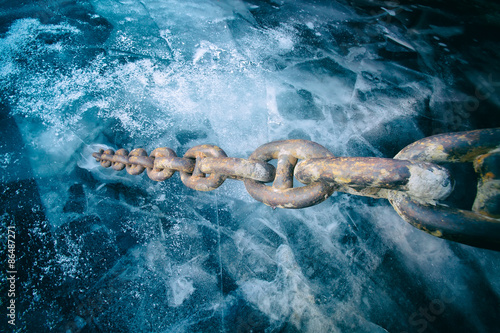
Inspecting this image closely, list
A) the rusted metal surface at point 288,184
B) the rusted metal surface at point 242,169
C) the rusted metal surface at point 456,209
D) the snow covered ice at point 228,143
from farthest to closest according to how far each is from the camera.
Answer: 1. the snow covered ice at point 228,143
2. the rusted metal surface at point 242,169
3. the rusted metal surface at point 288,184
4. the rusted metal surface at point 456,209

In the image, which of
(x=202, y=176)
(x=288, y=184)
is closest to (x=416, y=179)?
(x=288, y=184)

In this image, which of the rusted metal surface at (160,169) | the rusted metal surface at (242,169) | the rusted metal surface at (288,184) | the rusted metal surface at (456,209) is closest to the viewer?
the rusted metal surface at (456,209)

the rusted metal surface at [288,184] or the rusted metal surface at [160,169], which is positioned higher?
the rusted metal surface at [288,184]

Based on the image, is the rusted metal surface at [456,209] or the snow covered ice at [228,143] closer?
the rusted metal surface at [456,209]

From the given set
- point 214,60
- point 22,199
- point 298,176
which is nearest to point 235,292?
point 298,176

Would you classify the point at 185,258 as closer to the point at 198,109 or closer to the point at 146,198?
the point at 146,198

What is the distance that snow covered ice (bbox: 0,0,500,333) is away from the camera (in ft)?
5.41

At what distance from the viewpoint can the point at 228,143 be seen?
6.82ft

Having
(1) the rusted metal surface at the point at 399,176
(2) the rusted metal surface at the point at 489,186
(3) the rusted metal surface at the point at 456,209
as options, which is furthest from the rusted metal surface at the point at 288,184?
(2) the rusted metal surface at the point at 489,186

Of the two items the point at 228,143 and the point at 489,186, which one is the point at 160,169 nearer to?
the point at 228,143

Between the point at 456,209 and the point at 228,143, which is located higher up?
the point at 456,209

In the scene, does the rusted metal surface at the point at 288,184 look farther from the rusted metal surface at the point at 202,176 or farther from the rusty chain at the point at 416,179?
the rusted metal surface at the point at 202,176

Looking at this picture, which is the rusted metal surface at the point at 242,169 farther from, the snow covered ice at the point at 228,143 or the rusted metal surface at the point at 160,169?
the snow covered ice at the point at 228,143

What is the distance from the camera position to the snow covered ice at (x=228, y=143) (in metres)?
1.65
